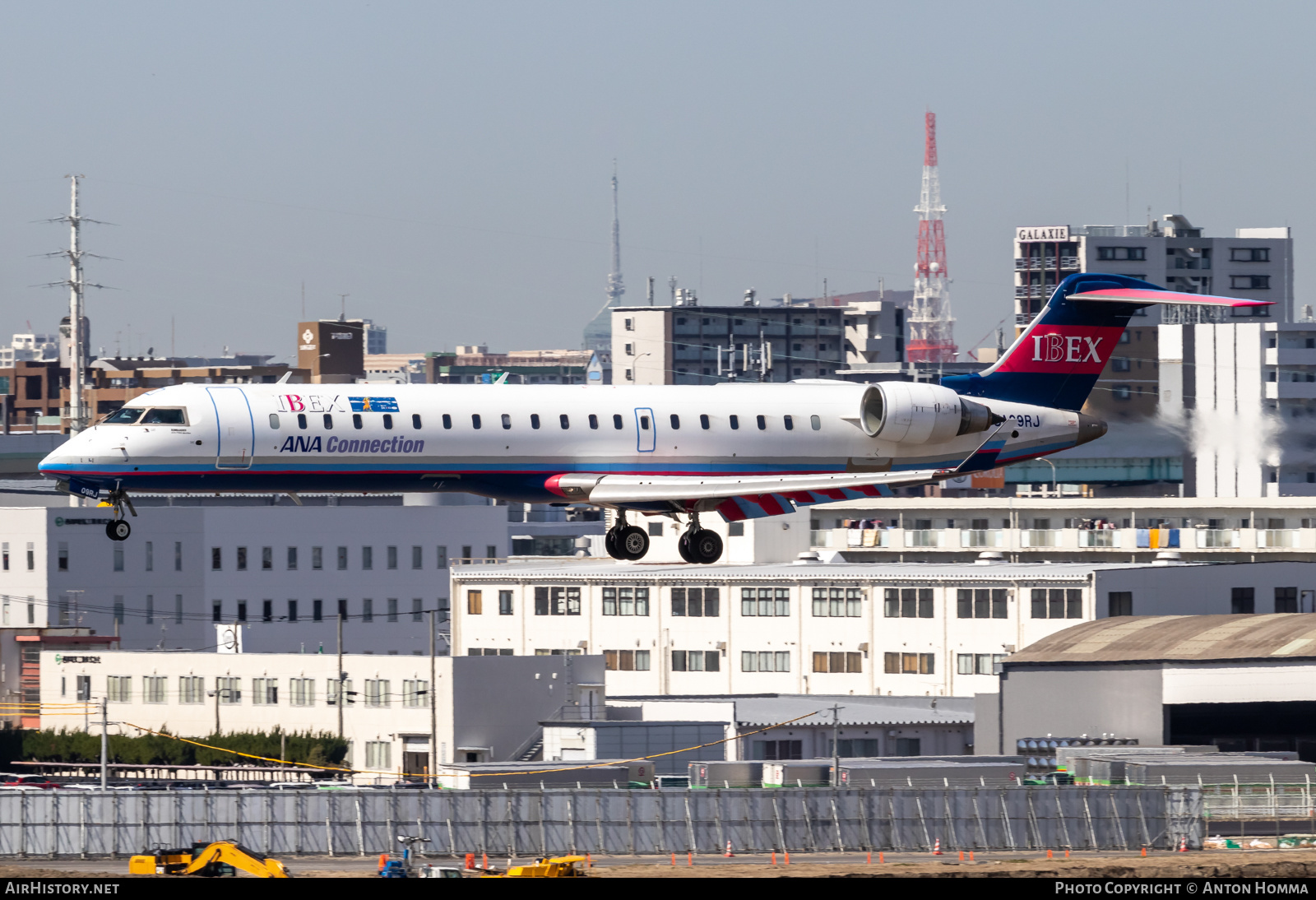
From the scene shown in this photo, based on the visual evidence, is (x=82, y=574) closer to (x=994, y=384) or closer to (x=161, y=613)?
(x=161, y=613)

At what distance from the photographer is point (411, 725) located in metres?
94.3

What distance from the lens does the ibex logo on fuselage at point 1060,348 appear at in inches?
2518

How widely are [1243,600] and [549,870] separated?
170 feet

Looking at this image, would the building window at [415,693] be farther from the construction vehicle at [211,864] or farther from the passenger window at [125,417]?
the passenger window at [125,417]

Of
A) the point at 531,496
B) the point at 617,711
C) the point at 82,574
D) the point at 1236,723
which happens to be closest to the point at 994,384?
the point at 531,496

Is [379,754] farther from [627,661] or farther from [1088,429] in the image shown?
[1088,429]

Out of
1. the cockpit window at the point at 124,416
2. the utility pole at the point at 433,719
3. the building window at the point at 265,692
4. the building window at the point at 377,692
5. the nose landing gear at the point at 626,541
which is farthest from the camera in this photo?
the building window at the point at 265,692

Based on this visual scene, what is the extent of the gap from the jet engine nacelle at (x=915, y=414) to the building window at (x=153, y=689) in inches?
2111

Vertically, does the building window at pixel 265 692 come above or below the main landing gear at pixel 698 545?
below

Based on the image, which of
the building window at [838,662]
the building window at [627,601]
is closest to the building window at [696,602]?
the building window at [627,601]

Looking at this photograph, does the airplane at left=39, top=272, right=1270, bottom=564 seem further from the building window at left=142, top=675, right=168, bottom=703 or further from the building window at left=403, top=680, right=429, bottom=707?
the building window at left=142, top=675, right=168, bottom=703

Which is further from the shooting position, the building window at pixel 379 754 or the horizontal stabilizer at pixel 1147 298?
the building window at pixel 379 754

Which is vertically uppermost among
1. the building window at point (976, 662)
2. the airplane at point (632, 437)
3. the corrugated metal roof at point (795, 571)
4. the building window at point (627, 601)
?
the airplane at point (632, 437)

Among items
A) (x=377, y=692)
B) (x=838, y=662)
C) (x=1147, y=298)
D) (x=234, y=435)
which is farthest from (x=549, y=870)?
(x=838, y=662)
